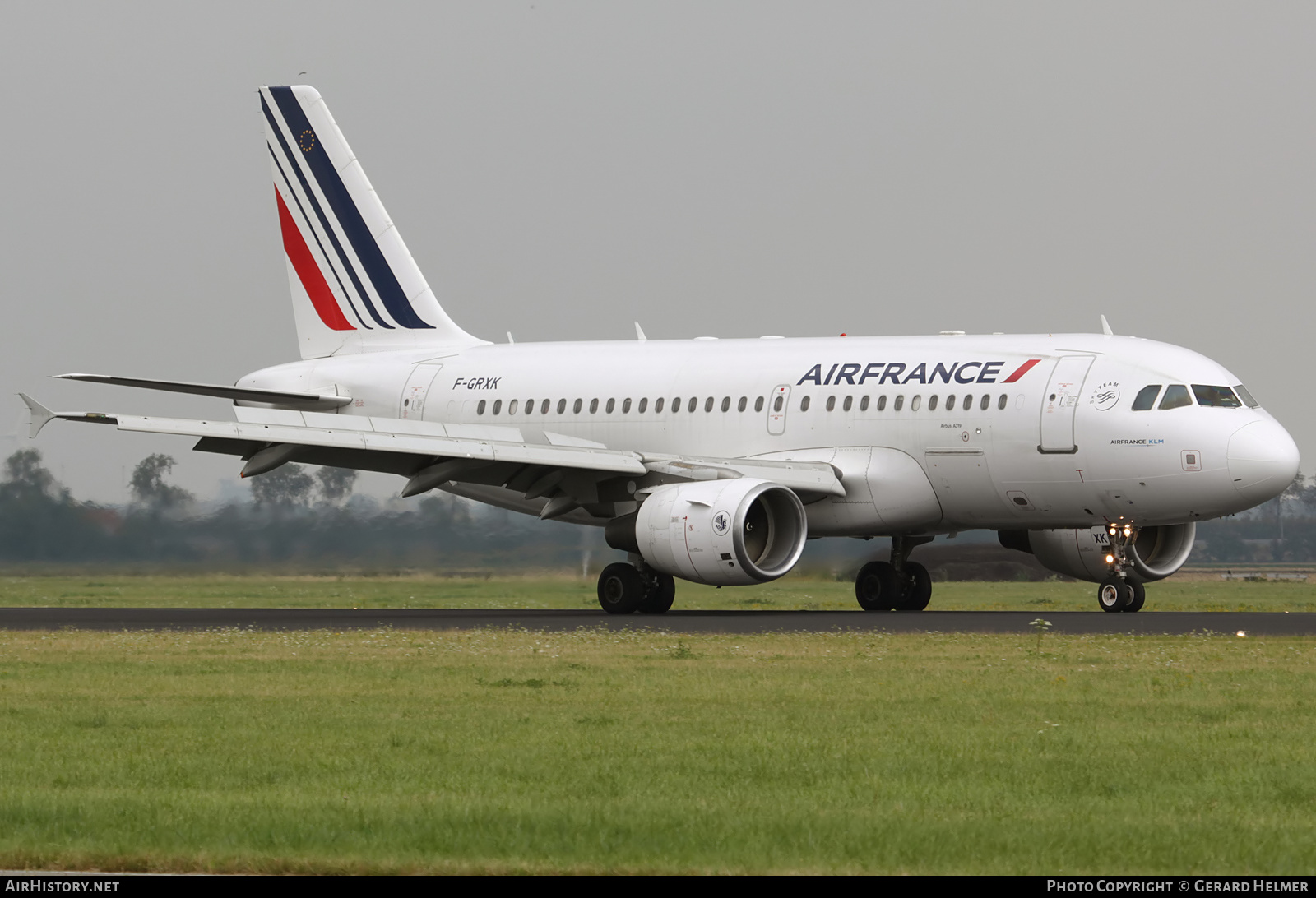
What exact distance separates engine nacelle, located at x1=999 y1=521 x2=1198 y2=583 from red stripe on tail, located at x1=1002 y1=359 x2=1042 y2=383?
2788 mm

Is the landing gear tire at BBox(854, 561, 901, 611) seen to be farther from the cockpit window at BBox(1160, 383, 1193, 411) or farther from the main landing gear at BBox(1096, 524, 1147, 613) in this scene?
the cockpit window at BBox(1160, 383, 1193, 411)

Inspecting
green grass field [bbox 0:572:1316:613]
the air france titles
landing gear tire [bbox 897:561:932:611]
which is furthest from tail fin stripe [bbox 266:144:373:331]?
landing gear tire [bbox 897:561:932:611]

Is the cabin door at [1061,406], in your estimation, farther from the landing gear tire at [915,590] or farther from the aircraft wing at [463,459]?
the landing gear tire at [915,590]

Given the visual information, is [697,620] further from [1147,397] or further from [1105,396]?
[1147,397]

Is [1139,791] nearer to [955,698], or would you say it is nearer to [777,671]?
[955,698]

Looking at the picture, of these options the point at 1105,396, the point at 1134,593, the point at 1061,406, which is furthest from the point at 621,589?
the point at 1105,396

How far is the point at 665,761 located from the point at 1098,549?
20602mm

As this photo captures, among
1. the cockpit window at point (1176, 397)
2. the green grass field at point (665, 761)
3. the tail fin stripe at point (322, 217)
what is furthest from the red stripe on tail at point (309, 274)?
the green grass field at point (665, 761)

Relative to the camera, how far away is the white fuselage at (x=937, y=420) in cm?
2681

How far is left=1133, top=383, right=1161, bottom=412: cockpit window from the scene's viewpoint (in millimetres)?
27000

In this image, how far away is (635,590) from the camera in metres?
29.5

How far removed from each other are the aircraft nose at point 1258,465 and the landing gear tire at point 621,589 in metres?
8.87

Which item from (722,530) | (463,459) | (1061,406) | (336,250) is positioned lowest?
(722,530)
